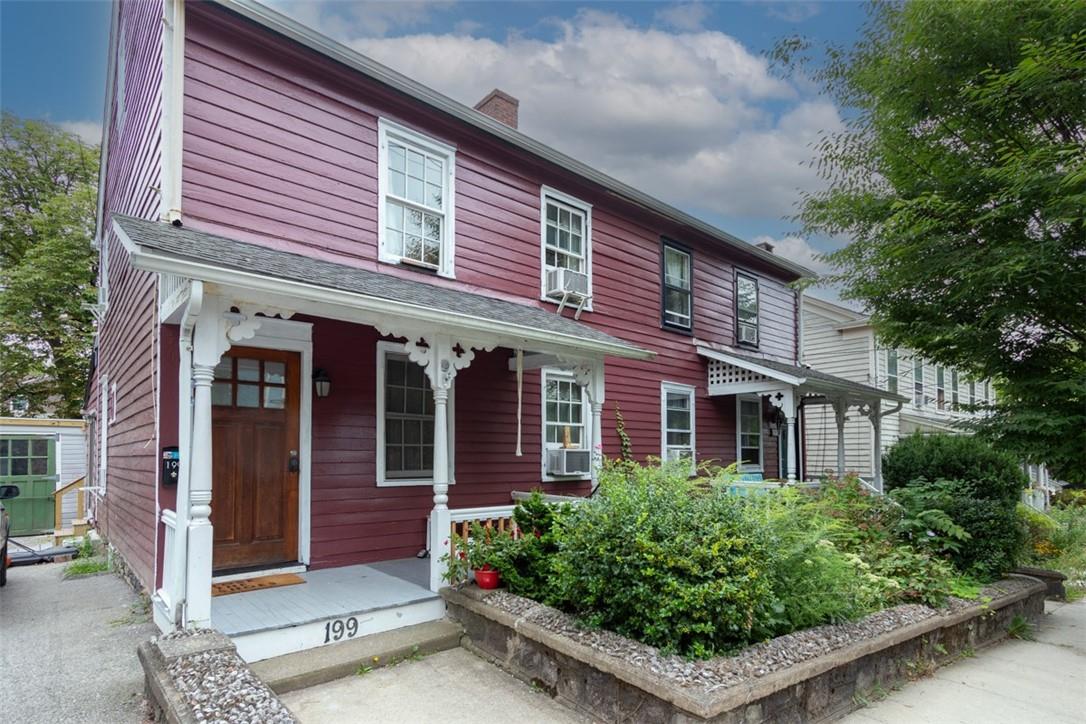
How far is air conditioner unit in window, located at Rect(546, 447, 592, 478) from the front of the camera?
8172 millimetres

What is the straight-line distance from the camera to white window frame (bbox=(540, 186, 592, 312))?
8.47 metres

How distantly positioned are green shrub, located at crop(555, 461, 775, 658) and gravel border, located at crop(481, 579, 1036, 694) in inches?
4.8

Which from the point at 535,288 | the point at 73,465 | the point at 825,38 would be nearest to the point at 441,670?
the point at 535,288

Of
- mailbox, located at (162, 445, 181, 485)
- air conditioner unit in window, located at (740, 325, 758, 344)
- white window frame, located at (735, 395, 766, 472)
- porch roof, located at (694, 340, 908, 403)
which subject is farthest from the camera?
air conditioner unit in window, located at (740, 325, 758, 344)

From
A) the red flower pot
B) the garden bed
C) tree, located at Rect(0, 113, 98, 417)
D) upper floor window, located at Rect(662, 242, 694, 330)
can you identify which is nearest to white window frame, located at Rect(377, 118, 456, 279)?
the red flower pot

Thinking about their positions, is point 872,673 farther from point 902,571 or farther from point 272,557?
point 272,557

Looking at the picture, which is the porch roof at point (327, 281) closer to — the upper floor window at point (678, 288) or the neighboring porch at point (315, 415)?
the neighboring porch at point (315, 415)

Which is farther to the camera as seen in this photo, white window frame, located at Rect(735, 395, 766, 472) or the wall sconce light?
white window frame, located at Rect(735, 395, 766, 472)

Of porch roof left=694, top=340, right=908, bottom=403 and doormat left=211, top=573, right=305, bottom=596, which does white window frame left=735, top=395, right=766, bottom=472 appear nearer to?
porch roof left=694, top=340, right=908, bottom=403

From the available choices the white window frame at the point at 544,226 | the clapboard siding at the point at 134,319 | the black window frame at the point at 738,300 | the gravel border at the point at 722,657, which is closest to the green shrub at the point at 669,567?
the gravel border at the point at 722,657

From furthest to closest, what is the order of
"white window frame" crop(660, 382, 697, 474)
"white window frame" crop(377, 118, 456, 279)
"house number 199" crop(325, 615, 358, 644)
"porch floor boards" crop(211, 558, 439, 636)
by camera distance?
"white window frame" crop(660, 382, 697, 474) → "white window frame" crop(377, 118, 456, 279) → "house number 199" crop(325, 615, 358, 644) → "porch floor boards" crop(211, 558, 439, 636)

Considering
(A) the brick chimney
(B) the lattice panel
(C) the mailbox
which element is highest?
(A) the brick chimney

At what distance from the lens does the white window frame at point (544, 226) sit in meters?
8.47

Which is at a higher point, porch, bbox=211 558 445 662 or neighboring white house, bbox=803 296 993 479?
neighboring white house, bbox=803 296 993 479
